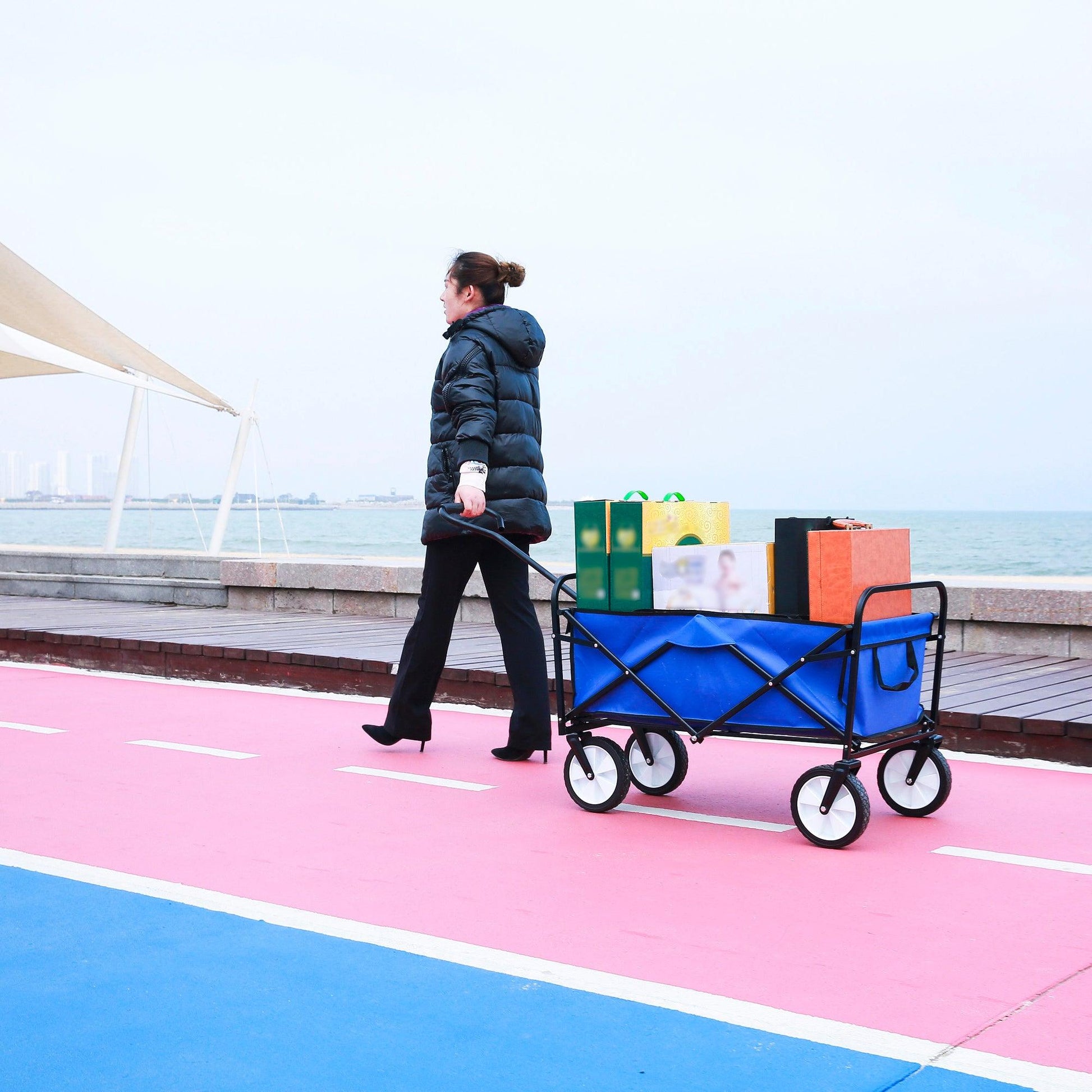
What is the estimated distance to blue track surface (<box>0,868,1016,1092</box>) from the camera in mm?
2738

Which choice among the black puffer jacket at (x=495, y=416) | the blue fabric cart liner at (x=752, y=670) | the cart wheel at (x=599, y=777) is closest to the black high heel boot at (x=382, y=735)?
the black puffer jacket at (x=495, y=416)

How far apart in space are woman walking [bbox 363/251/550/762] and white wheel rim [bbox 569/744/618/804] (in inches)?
37.9

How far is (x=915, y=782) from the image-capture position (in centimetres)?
509

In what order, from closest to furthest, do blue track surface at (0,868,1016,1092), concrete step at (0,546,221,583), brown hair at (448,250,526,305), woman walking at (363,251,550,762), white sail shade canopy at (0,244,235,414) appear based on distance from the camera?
1. blue track surface at (0,868,1016,1092)
2. woman walking at (363,251,550,762)
3. brown hair at (448,250,526,305)
4. concrete step at (0,546,221,583)
5. white sail shade canopy at (0,244,235,414)

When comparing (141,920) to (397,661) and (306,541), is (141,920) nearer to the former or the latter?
(397,661)

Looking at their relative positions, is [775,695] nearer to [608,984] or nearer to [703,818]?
[703,818]

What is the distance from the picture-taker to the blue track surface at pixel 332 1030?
2.74m

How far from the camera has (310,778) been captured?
589cm

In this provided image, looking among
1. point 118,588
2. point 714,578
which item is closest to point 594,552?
point 714,578

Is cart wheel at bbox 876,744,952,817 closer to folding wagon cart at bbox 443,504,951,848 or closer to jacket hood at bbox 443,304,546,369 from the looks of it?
folding wagon cart at bbox 443,504,951,848

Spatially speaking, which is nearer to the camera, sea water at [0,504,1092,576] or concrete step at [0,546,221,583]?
concrete step at [0,546,221,583]

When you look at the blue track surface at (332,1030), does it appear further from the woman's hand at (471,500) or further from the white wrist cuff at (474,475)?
the white wrist cuff at (474,475)

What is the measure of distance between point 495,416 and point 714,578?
1.39m

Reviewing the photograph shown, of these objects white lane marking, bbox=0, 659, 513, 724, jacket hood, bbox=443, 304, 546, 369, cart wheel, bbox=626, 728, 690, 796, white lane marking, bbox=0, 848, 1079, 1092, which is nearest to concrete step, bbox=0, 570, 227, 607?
white lane marking, bbox=0, 659, 513, 724
